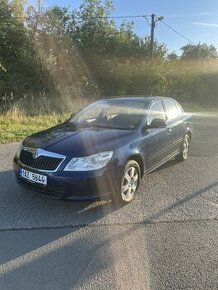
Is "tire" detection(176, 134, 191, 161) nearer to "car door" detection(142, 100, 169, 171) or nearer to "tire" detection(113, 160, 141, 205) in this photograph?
"car door" detection(142, 100, 169, 171)

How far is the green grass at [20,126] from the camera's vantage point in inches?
405

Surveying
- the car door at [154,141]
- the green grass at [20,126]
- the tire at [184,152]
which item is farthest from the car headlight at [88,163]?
the green grass at [20,126]

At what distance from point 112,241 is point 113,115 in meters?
2.64

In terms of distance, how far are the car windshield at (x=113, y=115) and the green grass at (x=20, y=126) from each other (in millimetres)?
3906

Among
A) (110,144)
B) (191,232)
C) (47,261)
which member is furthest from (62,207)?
(191,232)

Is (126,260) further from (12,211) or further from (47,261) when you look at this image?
(12,211)

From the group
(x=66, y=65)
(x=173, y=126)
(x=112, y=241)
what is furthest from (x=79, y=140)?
(x=66, y=65)

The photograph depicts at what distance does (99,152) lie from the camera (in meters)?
4.80

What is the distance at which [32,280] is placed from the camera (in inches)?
130

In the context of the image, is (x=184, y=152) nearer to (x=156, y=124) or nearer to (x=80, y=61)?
(x=156, y=124)

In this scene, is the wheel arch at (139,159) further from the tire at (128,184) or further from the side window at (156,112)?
the side window at (156,112)

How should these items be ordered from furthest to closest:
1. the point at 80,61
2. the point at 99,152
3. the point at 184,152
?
the point at 80,61 → the point at 184,152 → the point at 99,152

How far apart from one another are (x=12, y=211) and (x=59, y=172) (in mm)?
832

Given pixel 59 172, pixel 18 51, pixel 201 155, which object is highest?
pixel 18 51
